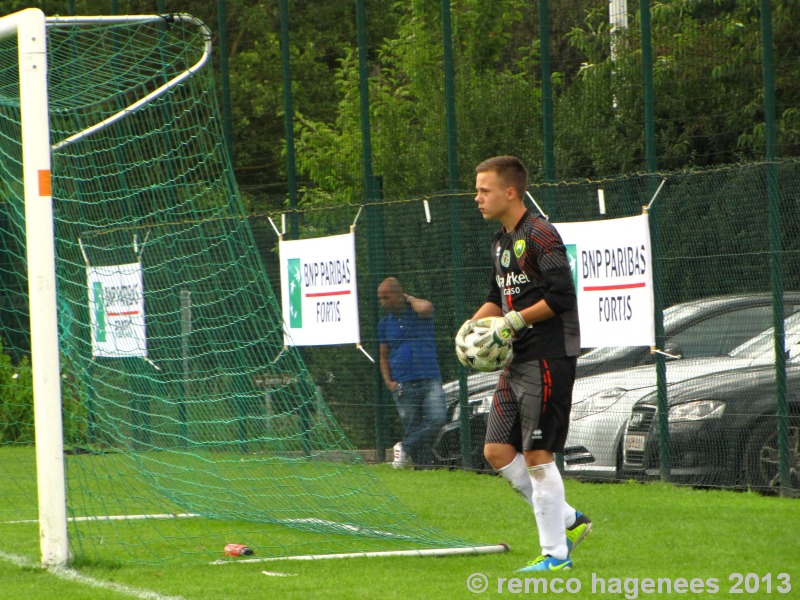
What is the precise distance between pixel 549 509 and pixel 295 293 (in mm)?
6689

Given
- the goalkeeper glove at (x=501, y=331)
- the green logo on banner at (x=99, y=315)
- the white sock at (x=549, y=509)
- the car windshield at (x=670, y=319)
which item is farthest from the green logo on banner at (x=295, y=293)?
the white sock at (x=549, y=509)

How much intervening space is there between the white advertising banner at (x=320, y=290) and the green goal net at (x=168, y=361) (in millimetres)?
2012

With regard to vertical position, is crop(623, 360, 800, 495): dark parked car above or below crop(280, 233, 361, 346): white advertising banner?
below

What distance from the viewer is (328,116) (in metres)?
19.2

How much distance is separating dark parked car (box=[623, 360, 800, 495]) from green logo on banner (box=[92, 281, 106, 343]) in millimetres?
4221

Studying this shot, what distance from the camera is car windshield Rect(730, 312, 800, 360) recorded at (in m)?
9.45

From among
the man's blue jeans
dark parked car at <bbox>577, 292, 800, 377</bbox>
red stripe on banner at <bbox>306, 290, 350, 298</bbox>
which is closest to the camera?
dark parked car at <bbox>577, 292, 800, 377</bbox>

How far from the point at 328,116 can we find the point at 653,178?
31.4 ft

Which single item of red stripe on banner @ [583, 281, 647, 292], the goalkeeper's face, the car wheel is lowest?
the car wheel

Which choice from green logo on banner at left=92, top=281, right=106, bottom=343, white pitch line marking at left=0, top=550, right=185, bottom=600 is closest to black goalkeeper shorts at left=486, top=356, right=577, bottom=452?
white pitch line marking at left=0, top=550, right=185, bottom=600

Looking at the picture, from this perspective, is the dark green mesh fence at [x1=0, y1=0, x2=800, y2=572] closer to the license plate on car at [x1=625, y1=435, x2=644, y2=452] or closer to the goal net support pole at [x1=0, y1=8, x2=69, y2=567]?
the license plate on car at [x1=625, y1=435, x2=644, y2=452]

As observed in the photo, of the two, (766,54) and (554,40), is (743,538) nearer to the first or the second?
(766,54)

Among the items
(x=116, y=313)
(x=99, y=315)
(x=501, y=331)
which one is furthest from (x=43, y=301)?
(x=116, y=313)

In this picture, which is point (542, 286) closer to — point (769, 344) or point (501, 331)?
point (501, 331)
